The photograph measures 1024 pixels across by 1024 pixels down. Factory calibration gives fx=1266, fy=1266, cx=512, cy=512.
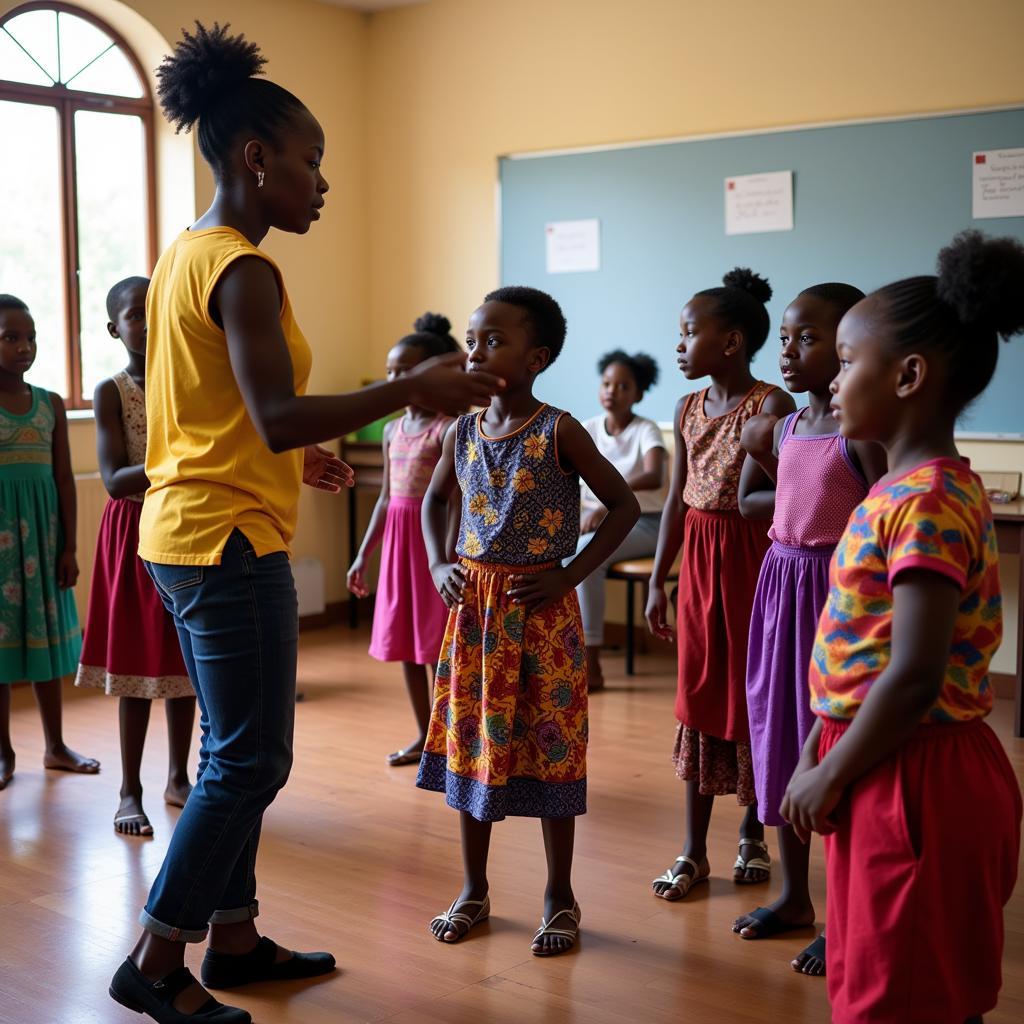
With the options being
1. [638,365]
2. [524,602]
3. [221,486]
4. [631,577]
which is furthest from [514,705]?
[638,365]

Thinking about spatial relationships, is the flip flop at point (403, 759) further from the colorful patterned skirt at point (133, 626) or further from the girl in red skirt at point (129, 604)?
the colorful patterned skirt at point (133, 626)

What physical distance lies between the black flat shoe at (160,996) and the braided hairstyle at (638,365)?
3507 mm

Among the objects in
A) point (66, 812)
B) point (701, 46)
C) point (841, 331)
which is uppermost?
point (701, 46)

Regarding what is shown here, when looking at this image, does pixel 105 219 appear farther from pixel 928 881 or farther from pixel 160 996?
pixel 928 881

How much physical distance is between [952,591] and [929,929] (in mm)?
393

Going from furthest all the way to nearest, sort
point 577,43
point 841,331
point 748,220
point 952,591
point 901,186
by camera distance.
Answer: point 577,43 < point 748,220 < point 901,186 < point 841,331 < point 952,591

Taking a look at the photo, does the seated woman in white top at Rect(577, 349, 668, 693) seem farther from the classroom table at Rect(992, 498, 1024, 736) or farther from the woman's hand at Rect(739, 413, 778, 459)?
the woman's hand at Rect(739, 413, 778, 459)

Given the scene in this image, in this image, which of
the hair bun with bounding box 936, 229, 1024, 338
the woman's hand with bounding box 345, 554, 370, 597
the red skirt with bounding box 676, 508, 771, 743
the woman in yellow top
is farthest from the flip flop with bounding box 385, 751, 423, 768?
the hair bun with bounding box 936, 229, 1024, 338

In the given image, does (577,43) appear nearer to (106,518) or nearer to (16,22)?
(16,22)

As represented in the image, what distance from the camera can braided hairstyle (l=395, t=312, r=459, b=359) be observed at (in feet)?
12.8

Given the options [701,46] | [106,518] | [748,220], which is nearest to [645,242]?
[748,220]

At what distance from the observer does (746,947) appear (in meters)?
2.51

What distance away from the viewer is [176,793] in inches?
135

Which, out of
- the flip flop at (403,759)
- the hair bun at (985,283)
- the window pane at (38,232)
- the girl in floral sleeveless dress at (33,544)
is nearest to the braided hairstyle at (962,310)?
the hair bun at (985,283)
